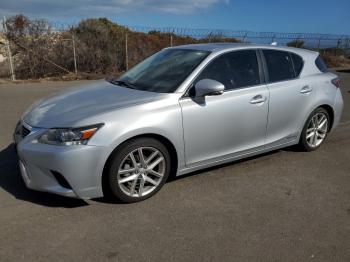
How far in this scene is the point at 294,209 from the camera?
4039mm

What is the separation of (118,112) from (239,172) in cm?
185

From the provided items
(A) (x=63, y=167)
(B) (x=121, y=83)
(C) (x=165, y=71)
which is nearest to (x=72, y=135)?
(A) (x=63, y=167)

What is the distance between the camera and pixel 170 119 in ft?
13.6

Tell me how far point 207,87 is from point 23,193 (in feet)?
7.38

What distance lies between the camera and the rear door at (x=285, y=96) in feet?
16.7

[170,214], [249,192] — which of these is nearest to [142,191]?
[170,214]

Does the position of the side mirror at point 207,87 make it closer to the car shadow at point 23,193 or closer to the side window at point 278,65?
the side window at point 278,65

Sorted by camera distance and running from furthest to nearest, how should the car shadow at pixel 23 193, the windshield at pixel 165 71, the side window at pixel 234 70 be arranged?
1. the side window at pixel 234 70
2. the windshield at pixel 165 71
3. the car shadow at pixel 23 193

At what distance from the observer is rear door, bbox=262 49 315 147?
5.08 metres

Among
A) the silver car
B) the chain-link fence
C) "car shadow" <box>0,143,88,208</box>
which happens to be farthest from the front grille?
the chain-link fence

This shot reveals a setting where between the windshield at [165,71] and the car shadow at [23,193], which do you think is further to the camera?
the windshield at [165,71]

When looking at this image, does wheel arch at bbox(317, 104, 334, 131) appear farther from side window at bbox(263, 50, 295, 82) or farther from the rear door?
side window at bbox(263, 50, 295, 82)

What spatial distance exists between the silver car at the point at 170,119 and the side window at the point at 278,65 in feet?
0.05

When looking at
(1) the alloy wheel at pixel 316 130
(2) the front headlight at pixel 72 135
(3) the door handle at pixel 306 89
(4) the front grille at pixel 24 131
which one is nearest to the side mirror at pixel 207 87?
(2) the front headlight at pixel 72 135
